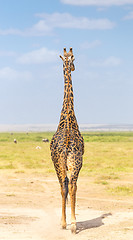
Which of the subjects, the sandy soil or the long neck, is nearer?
the sandy soil

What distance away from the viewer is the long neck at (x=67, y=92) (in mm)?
9359

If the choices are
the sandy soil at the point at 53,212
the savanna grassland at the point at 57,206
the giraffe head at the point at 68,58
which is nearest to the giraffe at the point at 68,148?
the giraffe head at the point at 68,58

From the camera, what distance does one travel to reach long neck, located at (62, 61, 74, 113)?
936 cm

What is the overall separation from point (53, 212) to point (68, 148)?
9.77ft

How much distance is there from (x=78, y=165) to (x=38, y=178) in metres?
9.07

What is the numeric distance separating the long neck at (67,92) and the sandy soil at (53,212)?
289cm

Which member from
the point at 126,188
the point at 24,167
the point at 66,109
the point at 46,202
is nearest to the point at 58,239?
the point at 66,109

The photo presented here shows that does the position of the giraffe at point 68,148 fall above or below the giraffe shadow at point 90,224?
above

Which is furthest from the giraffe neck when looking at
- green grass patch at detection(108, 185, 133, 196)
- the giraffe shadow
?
green grass patch at detection(108, 185, 133, 196)

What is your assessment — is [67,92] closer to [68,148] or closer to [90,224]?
[68,148]

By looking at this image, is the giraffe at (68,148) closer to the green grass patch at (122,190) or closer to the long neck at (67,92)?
the long neck at (67,92)

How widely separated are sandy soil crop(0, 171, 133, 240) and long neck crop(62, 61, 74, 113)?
9.49 ft

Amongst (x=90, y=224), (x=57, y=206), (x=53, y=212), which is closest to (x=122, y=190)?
(x=57, y=206)

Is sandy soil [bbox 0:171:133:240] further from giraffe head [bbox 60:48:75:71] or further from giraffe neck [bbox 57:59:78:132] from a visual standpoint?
giraffe head [bbox 60:48:75:71]
